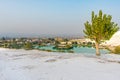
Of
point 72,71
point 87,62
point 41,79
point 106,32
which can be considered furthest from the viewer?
point 106,32

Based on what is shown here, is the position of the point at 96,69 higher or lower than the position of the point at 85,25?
lower

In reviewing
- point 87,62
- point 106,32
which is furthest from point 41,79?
point 106,32

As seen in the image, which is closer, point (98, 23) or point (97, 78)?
point (97, 78)

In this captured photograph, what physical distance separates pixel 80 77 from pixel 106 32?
1417cm

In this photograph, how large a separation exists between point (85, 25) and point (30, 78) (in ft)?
50.3

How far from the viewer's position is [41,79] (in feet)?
42.1

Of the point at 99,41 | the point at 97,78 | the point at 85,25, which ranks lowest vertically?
the point at 97,78

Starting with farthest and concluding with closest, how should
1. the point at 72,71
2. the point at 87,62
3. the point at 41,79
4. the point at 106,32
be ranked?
1. the point at 106,32
2. the point at 87,62
3. the point at 72,71
4. the point at 41,79

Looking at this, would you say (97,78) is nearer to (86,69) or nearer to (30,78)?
(86,69)

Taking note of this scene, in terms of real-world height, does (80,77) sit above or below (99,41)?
below

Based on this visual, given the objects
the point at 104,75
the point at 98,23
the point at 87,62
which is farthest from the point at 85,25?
the point at 104,75

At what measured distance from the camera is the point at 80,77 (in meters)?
13.2

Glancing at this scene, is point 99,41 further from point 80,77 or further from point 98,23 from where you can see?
point 80,77

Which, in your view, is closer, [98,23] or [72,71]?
[72,71]
